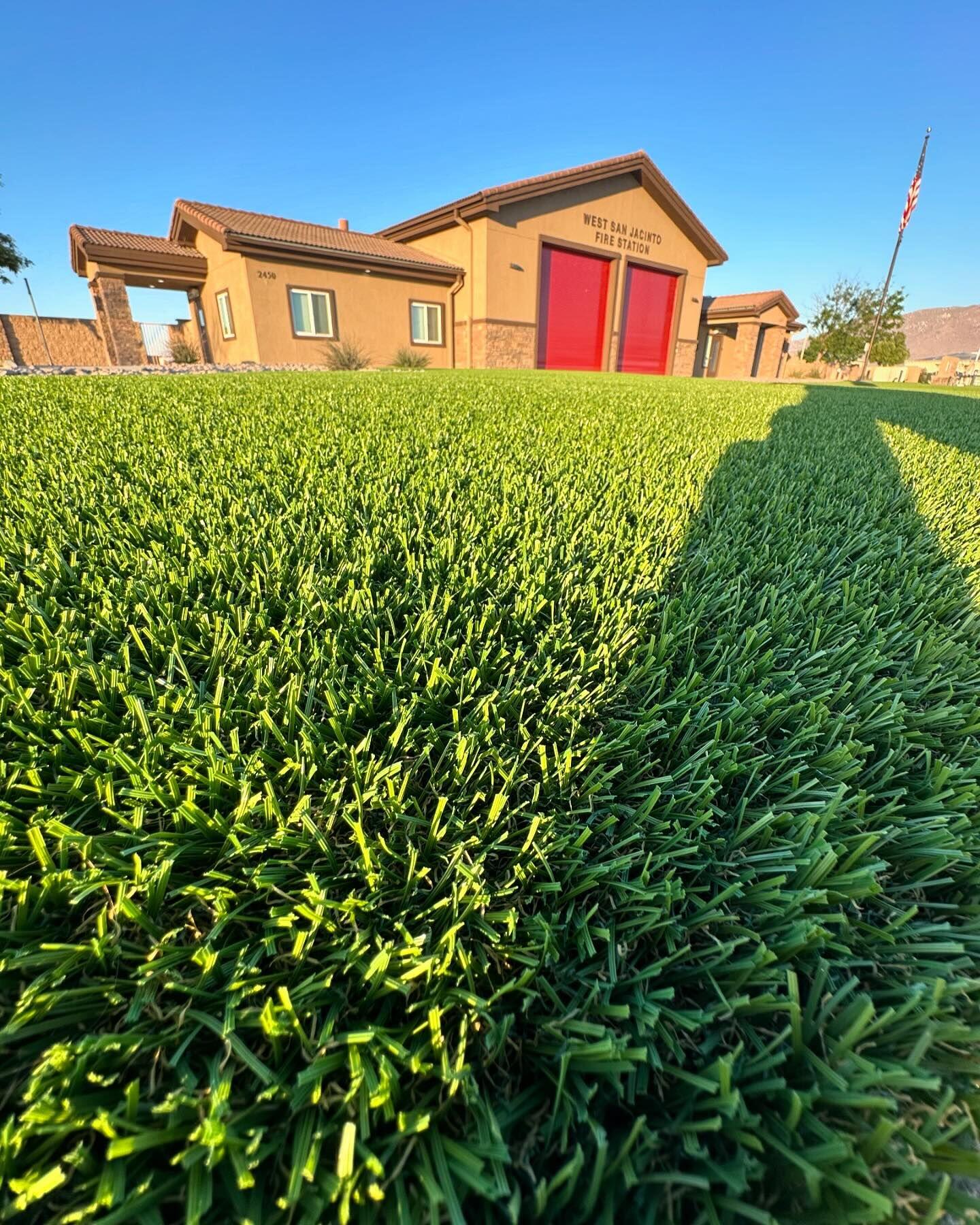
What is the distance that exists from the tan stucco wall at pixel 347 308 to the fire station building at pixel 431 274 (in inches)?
1.2

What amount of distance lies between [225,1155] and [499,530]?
1.45m

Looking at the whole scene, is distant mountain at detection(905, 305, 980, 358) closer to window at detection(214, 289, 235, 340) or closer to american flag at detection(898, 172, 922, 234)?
american flag at detection(898, 172, 922, 234)

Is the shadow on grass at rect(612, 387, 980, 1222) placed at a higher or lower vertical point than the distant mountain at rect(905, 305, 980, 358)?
lower

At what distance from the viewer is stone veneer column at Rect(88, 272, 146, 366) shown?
46.9 feet

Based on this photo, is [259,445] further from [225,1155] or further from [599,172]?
[599,172]

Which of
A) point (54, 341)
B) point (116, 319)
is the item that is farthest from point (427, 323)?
point (54, 341)

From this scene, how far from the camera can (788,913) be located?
0.76m

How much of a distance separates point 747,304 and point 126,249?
22.4m

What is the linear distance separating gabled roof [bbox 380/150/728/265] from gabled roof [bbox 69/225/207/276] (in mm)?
6172

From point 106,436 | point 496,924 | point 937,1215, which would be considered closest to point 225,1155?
point 496,924

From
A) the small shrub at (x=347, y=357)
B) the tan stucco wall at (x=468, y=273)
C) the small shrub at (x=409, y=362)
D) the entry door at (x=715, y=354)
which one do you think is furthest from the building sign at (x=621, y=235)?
the small shrub at (x=347, y=357)

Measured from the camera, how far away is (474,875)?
2.47ft

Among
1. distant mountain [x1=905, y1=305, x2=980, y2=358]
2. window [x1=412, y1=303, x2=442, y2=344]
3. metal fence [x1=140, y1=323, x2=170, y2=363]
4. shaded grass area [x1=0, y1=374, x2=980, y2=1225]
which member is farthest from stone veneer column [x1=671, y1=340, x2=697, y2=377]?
distant mountain [x1=905, y1=305, x2=980, y2=358]

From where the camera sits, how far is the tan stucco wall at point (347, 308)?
13414mm
